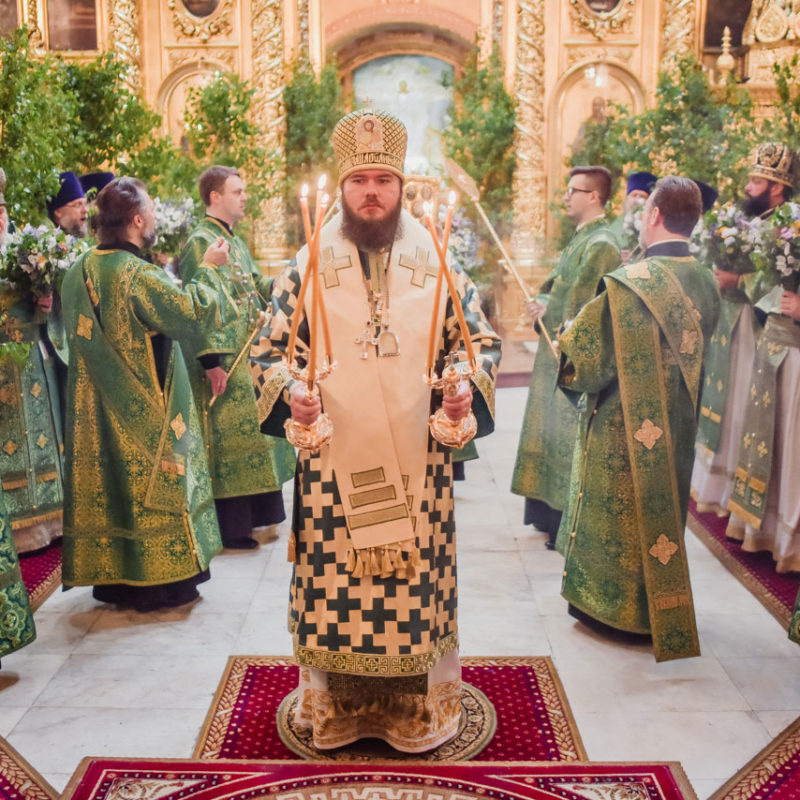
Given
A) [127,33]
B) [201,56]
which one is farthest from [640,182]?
[127,33]

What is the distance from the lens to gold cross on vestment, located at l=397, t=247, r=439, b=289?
3.22m

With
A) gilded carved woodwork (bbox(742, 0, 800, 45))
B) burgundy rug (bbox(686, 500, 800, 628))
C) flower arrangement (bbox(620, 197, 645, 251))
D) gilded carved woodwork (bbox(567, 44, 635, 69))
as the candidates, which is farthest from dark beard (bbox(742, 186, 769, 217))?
gilded carved woodwork (bbox(567, 44, 635, 69))

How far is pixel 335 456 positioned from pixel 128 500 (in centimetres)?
171

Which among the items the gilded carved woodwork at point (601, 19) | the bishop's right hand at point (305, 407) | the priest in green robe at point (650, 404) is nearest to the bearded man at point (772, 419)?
the priest in green robe at point (650, 404)

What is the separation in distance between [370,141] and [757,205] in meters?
3.41

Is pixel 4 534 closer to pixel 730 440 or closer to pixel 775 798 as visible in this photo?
pixel 775 798

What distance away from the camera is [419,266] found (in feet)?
10.6

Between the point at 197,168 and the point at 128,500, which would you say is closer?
the point at 128,500

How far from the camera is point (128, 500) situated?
14.8 ft

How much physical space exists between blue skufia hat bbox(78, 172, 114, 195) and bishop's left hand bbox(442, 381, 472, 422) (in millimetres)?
4021

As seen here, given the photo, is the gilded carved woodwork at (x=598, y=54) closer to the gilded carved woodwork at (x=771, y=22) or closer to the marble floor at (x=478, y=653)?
the gilded carved woodwork at (x=771, y=22)

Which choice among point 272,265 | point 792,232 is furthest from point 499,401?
point 792,232

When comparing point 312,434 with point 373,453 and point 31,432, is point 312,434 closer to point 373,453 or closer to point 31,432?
point 373,453

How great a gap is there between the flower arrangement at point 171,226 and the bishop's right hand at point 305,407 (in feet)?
11.4
